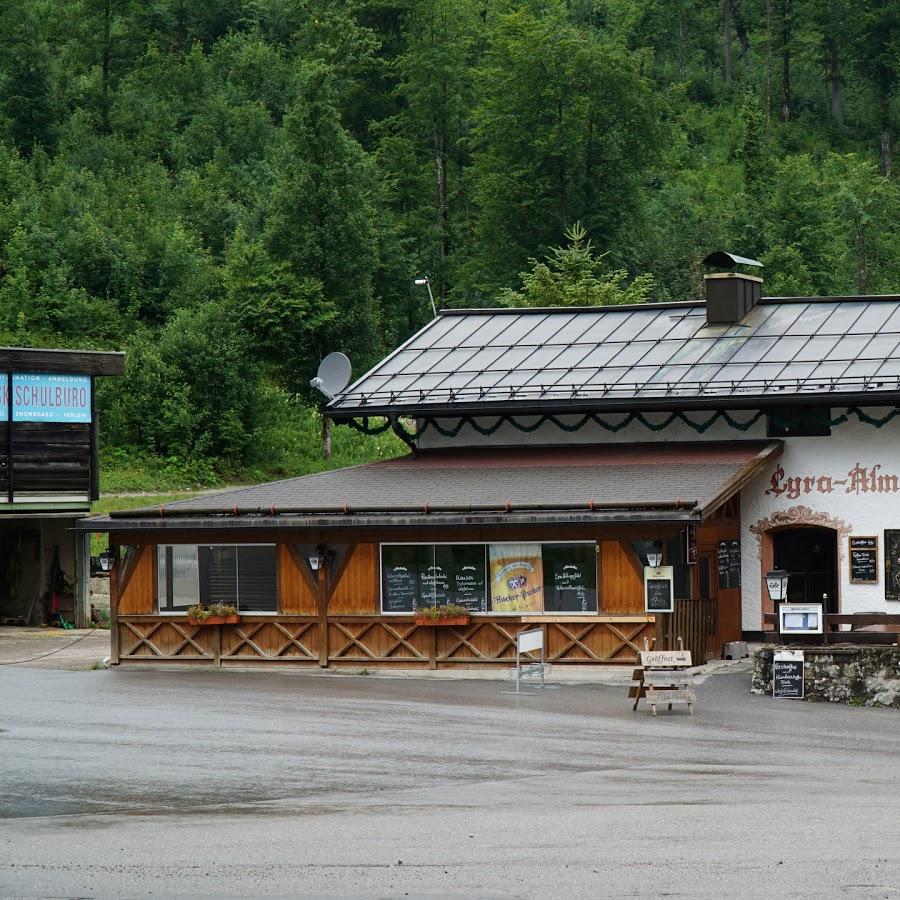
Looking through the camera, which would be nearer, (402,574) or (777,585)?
(777,585)

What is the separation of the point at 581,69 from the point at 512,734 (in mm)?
45510

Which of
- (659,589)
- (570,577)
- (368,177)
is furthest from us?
(368,177)

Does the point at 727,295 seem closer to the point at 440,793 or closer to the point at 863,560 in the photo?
the point at 863,560

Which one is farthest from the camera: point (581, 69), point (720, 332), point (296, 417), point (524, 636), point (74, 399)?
point (581, 69)

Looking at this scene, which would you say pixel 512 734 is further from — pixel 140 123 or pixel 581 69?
pixel 140 123

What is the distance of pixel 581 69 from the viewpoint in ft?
202

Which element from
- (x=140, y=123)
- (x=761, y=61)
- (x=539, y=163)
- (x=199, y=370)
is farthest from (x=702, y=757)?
(x=761, y=61)

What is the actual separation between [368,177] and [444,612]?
36410mm

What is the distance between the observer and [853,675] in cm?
2206

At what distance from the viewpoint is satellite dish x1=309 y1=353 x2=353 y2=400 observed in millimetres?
30672

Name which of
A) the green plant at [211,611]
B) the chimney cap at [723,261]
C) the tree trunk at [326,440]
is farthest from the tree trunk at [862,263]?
the green plant at [211,611]

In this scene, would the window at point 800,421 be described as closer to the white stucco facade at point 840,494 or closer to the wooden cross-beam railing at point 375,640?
the white stucco facade at point 840,494

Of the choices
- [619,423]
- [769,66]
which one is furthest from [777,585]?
[769,66]

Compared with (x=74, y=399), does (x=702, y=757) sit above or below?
below
